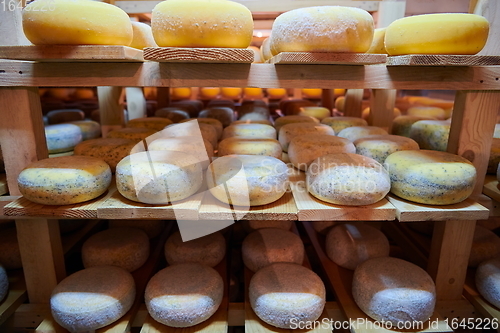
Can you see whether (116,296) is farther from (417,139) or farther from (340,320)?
(417,139)

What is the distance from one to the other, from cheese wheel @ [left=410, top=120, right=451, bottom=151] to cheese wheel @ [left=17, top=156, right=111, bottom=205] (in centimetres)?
179

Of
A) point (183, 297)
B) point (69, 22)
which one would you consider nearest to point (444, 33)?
point (69, 22)

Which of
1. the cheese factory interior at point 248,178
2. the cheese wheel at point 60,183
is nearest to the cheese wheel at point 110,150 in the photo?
the cheese factory interior at point 248,178

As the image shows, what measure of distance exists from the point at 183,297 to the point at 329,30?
4.12 feet

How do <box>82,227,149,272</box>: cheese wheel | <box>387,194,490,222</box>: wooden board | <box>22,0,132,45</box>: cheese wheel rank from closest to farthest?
<box>22,0,132,45</box>: cheese wheel
<box>387,194,490,222</box>: wooden board
<box>82,227,149,272</box>: cheese wheel

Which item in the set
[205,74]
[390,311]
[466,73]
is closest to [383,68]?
[466,73]

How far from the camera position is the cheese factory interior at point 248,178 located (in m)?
1.20

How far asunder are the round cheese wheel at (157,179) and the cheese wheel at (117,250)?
58 centimetres

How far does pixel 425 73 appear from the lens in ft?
4.42

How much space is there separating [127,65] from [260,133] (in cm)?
86

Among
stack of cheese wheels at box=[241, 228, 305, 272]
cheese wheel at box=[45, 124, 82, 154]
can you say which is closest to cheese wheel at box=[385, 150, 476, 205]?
stack of cheese wheels at box=[241, 228, 305, 272]

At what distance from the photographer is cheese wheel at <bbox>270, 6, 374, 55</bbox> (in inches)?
46.2

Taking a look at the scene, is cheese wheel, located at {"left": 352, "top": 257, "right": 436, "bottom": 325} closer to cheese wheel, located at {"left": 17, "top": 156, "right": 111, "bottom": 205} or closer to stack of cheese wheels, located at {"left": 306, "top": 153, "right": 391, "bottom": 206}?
stack of cheese wheels, located at {"left": 306, "top": 153, "right": 391, "bottom": 206}

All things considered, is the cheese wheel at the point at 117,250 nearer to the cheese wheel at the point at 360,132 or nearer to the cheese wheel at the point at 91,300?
the cheese wheel at the point at 91,300
